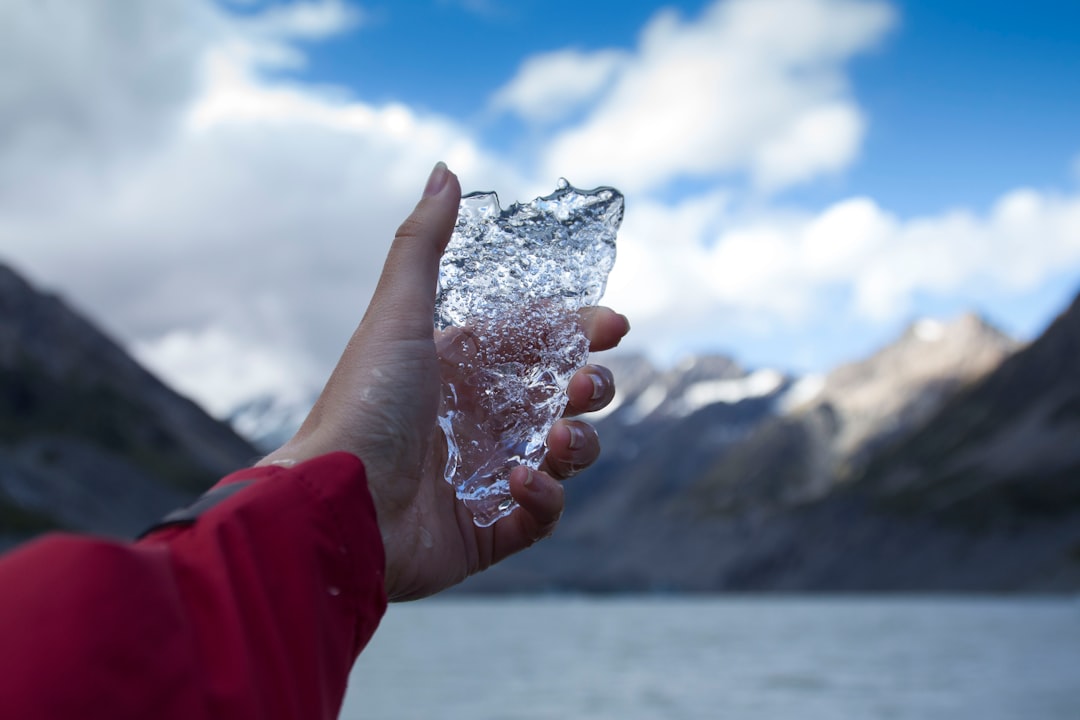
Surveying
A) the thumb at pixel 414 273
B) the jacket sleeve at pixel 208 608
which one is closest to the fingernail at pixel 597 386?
the thumb at pixel 414 273

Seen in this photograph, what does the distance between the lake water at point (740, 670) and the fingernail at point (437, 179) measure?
36.5 metres

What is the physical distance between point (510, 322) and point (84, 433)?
145868 mm

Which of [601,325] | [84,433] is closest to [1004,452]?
[84,433]

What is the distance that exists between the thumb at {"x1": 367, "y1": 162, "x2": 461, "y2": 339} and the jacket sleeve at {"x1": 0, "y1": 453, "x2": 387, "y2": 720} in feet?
2.71

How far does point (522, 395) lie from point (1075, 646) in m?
72.3

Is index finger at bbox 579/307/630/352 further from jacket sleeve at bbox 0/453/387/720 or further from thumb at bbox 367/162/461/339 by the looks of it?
jacket sleeve at bbox 0/453/387/720

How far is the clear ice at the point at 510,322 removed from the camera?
3312 mm

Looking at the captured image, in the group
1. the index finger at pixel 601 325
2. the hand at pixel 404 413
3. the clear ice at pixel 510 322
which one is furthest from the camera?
the index finger at pixel 601 325

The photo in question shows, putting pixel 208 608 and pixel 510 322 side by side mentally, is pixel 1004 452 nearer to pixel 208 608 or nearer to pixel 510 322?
pixel 510 322

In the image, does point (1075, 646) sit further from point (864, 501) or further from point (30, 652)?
point (864, 501)

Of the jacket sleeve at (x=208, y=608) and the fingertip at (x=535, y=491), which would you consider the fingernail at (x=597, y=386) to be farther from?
the jacket sleeve at (x=208, y=608)

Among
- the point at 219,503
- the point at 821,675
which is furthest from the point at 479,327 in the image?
the point at 821,675

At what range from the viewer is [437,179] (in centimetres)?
274

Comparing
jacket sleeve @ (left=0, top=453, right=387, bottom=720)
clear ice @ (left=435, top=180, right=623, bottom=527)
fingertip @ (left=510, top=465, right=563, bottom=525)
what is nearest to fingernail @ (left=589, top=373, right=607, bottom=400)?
clear ice @ (left=435, top=180, right=623, bottom=527)
